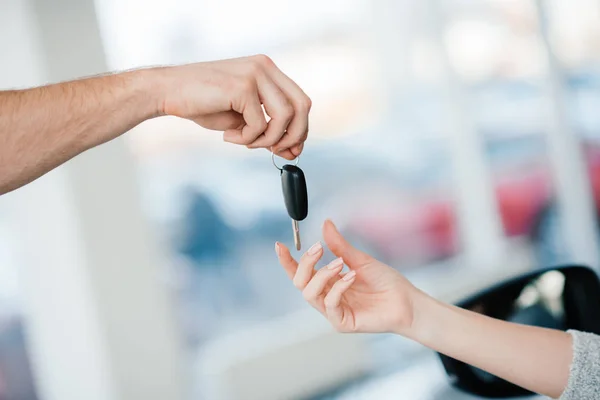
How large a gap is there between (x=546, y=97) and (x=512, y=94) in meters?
0.27

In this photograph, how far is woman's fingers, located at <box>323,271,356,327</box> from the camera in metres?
1.11

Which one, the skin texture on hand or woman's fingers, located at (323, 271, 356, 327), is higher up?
woman's fingers, located at (323, 271, 356, 327)

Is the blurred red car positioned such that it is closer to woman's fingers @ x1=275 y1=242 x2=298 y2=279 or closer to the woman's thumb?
the woman's thumb

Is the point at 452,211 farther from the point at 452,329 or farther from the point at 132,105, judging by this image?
the point at 132,105

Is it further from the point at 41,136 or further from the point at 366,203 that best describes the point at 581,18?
the point at 41,136

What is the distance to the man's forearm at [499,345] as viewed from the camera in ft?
4.22

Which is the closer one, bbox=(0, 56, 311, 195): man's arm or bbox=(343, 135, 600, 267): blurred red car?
bbox=(0, 56, 311, 195): man's arm

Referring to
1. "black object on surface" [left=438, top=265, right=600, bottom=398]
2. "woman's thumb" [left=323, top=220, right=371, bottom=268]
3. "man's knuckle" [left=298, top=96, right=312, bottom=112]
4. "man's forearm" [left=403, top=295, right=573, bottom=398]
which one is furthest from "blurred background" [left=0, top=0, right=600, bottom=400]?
"man's knuckle" [left=298, top=96, right=312, bottom=112]

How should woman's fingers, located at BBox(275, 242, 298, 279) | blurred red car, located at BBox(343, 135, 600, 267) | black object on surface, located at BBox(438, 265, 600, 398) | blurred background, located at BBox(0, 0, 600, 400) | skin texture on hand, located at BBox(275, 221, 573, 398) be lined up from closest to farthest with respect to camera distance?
1. woman's fingers, located at BBox(275, 242, 298, 279)
2. skin texture on hand, located at BBox(275, 221, 573, 398)
3. black object on surface, located at BBox(438, 265, 600, 398)
4. blurred background, located at BBox(0, 0, 600, 400)
5. blurred red car, located at BBox(343, 135, 600, 267)

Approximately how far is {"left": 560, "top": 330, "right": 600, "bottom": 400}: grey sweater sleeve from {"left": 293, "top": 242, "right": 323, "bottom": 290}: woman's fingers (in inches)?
22.5

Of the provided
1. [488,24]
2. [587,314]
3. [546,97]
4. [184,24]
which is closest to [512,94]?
[546,97]

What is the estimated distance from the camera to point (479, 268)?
430 cm

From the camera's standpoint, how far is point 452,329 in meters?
1.30

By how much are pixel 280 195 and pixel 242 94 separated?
8.93 ft
